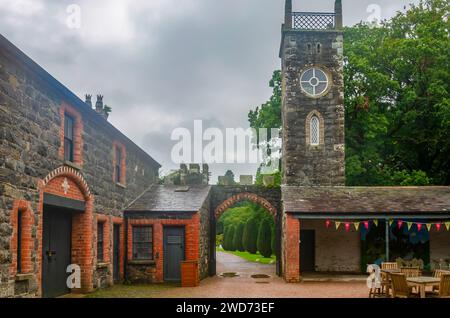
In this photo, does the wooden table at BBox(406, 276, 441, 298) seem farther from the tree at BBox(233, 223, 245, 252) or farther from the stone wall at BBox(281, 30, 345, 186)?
the tree at BBox(233, 223, 245, 252)

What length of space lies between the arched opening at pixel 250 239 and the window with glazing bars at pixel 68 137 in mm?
9477

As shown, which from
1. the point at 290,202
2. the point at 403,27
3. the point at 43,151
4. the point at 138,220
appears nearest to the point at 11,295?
the point at 43,151

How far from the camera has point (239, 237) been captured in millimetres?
44250

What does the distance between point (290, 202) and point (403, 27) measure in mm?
13600

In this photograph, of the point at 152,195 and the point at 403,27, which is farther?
the point at 403,27

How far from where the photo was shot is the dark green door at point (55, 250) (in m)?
14.4

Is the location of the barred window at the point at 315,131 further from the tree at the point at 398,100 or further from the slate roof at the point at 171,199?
the slate roof at the point at 171,199

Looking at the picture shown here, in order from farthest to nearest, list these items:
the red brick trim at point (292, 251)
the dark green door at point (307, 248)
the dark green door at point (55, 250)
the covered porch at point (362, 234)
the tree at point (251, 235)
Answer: the tree at point (251, 235)
the dark green door at point (307, 248)
the covered porch at point (362, 234)
the red brick trim at point (292, 251)
the dark green door at point (55, 250)

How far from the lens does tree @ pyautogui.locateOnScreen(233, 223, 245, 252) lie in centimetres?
4375

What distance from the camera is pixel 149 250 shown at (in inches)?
819

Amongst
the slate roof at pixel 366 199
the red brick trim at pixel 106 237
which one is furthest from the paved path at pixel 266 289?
the slate roof at pixel 366 199

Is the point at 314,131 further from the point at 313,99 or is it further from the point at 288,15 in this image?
the point at 288,15

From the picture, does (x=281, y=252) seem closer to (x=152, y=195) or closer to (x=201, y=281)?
(x=201, y=281)

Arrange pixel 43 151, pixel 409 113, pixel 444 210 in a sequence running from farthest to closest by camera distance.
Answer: pixel 409 113
pixel 444 210
pixel 43 151
